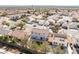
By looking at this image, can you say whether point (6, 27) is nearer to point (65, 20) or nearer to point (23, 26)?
point (23, 26)

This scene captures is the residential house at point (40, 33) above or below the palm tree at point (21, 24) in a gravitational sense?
below

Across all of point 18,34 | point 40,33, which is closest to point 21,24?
point 18,34

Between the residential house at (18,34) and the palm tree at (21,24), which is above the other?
the palm tree at (21,24)

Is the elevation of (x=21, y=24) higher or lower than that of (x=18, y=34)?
higher

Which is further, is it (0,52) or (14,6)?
(14,6)

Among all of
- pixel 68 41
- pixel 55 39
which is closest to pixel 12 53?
pixel 55 39

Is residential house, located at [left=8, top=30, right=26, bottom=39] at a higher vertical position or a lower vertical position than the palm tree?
lower

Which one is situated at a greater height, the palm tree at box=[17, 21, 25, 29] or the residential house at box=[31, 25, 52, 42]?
the palm tree at box=[17, 21, 25, 29]

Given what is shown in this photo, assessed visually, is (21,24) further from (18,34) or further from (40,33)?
(40,33)
